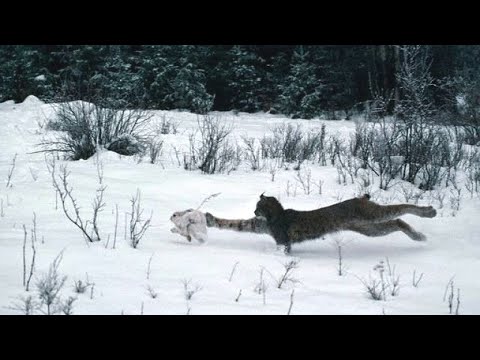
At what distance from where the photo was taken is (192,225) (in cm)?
484

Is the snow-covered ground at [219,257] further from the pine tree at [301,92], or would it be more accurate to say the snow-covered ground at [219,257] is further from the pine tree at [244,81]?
the pine tree at [244,81]

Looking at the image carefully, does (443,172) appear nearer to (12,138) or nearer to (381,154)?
(381,154)

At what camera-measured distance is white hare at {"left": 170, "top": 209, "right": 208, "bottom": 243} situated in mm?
4832

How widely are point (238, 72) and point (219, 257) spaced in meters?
21.8

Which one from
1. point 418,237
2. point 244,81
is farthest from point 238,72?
point 418,237

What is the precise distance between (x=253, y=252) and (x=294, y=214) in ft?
2.08

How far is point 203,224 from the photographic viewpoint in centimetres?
489

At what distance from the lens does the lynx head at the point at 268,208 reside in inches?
196

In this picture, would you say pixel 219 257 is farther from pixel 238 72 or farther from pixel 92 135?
pixel 238 72

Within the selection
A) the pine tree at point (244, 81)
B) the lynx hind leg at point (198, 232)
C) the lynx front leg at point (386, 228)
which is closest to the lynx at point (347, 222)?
the lynx front leg at point (386, 228)

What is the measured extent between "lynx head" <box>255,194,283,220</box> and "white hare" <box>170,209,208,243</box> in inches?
25.7

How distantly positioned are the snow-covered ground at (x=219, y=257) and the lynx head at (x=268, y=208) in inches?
15.0

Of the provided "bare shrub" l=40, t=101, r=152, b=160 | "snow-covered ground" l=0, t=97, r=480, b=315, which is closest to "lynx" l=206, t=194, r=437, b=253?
"snow-covered ground" l=0, t=97, r=480, b=315
